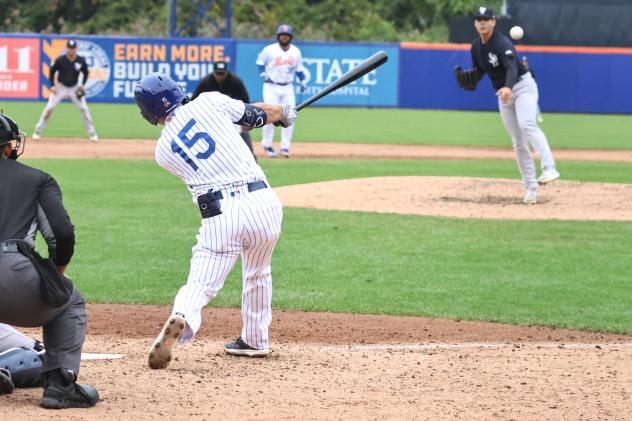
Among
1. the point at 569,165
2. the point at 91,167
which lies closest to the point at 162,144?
the point at 91,167

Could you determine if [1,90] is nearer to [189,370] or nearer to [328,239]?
[328,239]

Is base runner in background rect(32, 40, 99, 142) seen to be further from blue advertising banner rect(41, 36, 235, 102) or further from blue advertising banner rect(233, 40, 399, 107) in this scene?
blue advertising banner rect(233, 40, 399, 107)

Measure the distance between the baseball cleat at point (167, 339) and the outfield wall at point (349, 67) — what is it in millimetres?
30051

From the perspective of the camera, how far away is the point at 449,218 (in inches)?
514

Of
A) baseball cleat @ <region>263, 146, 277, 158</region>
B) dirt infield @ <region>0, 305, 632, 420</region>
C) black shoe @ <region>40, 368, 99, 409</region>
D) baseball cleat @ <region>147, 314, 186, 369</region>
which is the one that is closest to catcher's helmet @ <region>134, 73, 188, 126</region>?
baseball cleat @ <region>147, 314, 186, 369</region>

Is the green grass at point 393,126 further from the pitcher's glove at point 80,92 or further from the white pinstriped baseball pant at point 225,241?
the white pinstriped baseball pant at point 225,241

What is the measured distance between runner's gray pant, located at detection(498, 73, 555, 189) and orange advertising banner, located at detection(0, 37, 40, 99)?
24.0 metres

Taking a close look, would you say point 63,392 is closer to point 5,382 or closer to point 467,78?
point 5,382

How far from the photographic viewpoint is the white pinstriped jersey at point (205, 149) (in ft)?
19.4

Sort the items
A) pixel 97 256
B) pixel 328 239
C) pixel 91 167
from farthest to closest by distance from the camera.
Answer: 1. pixel 91 167
2. pixel 328 239
3. pixel 97 256

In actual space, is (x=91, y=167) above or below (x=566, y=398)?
below

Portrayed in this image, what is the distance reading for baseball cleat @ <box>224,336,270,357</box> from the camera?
21.3ft

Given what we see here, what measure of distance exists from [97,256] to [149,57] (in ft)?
84.7

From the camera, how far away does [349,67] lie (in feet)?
119
